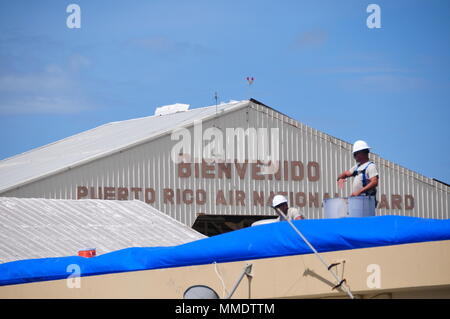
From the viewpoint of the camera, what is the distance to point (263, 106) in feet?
122

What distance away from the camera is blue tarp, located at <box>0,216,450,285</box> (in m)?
9.77

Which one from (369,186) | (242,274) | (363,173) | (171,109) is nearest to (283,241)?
(242,274)

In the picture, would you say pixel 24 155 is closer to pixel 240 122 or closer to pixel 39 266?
pixel 240 122

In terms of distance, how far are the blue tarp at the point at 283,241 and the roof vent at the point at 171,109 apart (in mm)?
30984

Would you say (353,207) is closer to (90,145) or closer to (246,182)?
(246,182)

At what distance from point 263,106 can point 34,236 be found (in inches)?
759

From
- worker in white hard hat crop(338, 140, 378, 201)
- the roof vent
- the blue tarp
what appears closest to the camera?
the blue tarp

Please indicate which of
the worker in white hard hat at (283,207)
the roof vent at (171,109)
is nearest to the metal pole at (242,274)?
the worker in white hard hat at (283,207)

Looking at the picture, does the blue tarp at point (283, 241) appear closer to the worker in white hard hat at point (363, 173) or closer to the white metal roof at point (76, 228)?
the worker in white hard hat at point (363, 173)

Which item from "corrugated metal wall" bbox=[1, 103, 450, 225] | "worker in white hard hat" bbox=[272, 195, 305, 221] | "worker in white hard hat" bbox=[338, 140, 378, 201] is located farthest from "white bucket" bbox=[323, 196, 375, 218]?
"corrugated metal wall" bbox=[1, 103, 450, 225]

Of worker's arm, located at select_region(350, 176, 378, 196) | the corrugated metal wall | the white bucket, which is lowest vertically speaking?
the white bucket

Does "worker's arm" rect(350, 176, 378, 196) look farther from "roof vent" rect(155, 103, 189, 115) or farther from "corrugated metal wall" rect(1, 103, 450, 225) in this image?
"roof vent" rect(155, 103, 189, 115)

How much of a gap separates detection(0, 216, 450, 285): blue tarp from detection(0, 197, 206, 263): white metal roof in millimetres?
7454

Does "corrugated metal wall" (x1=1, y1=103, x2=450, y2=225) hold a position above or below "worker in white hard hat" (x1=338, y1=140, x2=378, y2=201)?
above
